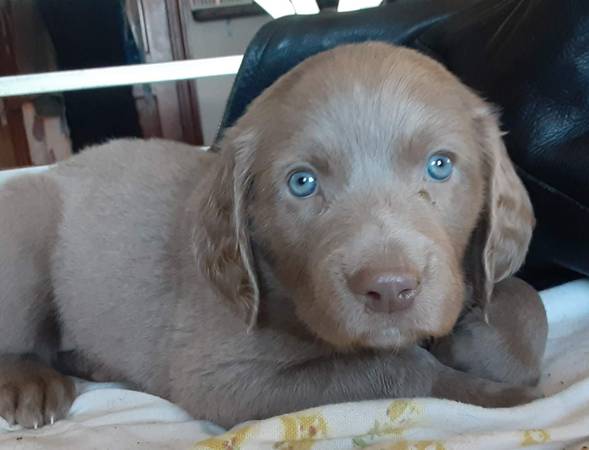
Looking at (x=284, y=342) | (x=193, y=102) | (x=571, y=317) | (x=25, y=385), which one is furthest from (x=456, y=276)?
(x=193, y=102)

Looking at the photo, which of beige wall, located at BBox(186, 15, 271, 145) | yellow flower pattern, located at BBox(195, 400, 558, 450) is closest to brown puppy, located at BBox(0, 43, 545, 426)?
yellow flower pattern, located at BBox(195, 400, 558, 450)

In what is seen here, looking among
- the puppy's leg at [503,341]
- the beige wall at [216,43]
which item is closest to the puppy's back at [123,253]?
the puppy's leg at [503,341]

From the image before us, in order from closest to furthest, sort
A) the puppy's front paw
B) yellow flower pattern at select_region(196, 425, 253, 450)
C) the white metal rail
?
1. yellow flower pattern at select_region(196, 425, 253, 450)
2. the puppy's front paw
3. the white metal rail

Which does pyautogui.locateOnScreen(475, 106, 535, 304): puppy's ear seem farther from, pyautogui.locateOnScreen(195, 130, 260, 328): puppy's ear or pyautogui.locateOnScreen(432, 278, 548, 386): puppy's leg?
pyautogui.locateOnScreen(195, 130, 260, 328): puppy's ear

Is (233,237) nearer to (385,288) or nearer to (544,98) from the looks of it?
(385,288)

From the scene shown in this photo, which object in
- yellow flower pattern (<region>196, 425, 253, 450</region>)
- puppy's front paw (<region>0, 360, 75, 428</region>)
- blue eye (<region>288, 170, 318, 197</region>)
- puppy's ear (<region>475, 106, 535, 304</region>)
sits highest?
blue eye (<region>288, 170, 318, 197</region>)

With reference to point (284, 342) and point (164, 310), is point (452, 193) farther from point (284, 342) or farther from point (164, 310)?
point (164, 310)
